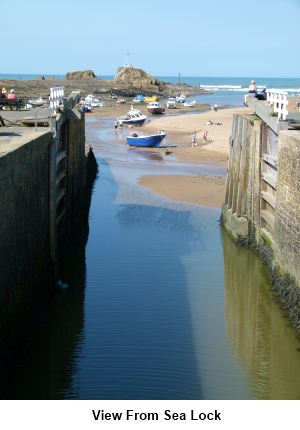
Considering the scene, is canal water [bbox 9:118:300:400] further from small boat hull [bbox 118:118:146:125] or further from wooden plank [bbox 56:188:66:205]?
small boat hull [bbox 118:118:146:125]

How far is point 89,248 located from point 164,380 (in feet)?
24.6

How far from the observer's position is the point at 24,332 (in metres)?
10.1

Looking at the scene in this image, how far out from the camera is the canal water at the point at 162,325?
31.0 ft

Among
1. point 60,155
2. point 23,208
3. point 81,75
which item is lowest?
point 23,208

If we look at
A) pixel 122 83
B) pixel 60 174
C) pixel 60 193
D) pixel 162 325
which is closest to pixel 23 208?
pixel 162 325

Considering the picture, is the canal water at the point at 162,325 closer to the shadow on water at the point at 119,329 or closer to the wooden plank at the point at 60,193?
the shadow on water at the point at 119,329

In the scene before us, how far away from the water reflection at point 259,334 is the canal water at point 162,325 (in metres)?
0.02

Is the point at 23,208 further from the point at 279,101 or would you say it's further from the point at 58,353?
the point at 279,101

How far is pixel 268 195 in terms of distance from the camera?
50.3 feet

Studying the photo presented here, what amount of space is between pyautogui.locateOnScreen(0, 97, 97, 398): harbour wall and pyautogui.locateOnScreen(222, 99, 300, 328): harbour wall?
15.3ft

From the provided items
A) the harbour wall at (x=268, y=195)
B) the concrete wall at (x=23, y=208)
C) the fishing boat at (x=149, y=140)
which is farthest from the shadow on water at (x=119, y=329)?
the fishing boat at (x=149, y=140)

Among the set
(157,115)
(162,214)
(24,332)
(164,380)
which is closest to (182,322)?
(164,380)

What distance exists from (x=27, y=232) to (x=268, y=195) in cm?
686

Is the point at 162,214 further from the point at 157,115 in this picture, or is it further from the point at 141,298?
the point at 157,115
